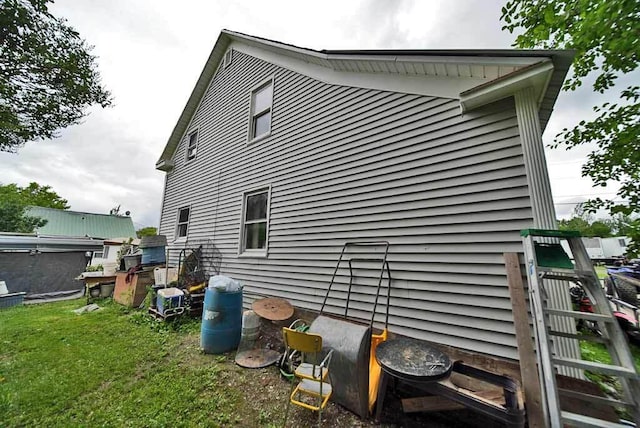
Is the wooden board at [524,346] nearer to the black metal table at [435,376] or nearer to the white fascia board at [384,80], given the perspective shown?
the black metal table at [435,376]

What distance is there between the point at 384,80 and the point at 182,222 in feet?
25.7

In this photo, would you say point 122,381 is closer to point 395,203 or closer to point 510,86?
point 395,203

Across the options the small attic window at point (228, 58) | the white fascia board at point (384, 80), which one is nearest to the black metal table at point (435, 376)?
the white fascia board at point (384, 80)

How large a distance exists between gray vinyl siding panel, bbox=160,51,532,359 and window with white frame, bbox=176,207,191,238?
252 cm

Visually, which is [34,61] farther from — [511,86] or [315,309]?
[511,86]

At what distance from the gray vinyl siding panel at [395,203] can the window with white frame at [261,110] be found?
0.30 meters

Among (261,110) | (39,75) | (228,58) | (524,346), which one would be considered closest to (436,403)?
(524,346)

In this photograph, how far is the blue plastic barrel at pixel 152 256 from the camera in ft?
24.2

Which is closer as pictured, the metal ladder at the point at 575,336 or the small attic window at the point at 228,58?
the metal ladder at the point at 575,336

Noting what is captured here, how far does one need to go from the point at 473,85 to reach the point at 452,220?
1.71 metres

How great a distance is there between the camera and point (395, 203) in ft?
11.4

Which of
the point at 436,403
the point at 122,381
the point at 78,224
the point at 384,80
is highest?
the point at 384,80

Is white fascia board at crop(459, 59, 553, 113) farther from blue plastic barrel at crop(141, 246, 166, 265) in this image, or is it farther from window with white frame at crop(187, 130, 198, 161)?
blue plastic barrel at crop(141, 246, 166, 265)

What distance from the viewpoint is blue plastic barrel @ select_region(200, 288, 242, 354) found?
162 inches
